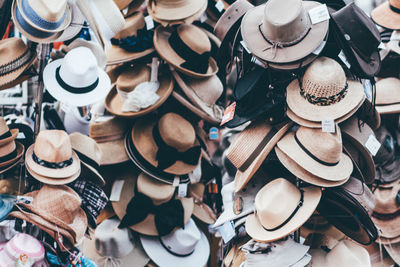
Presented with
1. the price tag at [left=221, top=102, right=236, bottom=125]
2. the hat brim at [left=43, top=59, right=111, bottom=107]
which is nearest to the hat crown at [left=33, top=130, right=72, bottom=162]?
the hat brim at [left=43, top=59, right=111, bottom=107]

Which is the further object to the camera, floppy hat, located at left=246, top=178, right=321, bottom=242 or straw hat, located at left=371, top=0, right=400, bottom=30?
straw hat, located at left=371, top=0, right=400, bottom=30

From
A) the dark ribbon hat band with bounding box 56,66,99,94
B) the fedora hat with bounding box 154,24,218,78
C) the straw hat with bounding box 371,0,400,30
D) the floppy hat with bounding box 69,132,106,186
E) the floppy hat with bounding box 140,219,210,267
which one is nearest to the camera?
the dark ribbon hat band with bounding box 56,66,99,94

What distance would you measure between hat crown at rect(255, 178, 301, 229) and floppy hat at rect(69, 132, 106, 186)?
1.19m

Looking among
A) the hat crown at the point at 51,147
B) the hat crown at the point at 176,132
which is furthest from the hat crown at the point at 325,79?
the hat crown at the point at 176,132

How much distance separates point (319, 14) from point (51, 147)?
172 cm

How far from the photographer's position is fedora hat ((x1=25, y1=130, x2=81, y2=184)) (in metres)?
2.85

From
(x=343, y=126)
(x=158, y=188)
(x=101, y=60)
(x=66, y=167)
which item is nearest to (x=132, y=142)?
(x=158, y=188)

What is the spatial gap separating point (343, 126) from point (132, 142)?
77.8 inches

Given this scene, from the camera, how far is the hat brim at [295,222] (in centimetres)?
261

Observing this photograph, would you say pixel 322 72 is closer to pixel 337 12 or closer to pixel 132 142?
pixel 337 12

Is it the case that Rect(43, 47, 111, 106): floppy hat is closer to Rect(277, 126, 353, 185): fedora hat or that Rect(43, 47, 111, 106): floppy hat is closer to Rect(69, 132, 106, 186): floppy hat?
Rect(69, 132, 106, 186): floppy hat

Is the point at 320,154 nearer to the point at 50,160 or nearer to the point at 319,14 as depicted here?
the point at 319,14

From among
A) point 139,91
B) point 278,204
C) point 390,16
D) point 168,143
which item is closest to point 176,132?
point 168,143

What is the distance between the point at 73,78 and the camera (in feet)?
10.1
